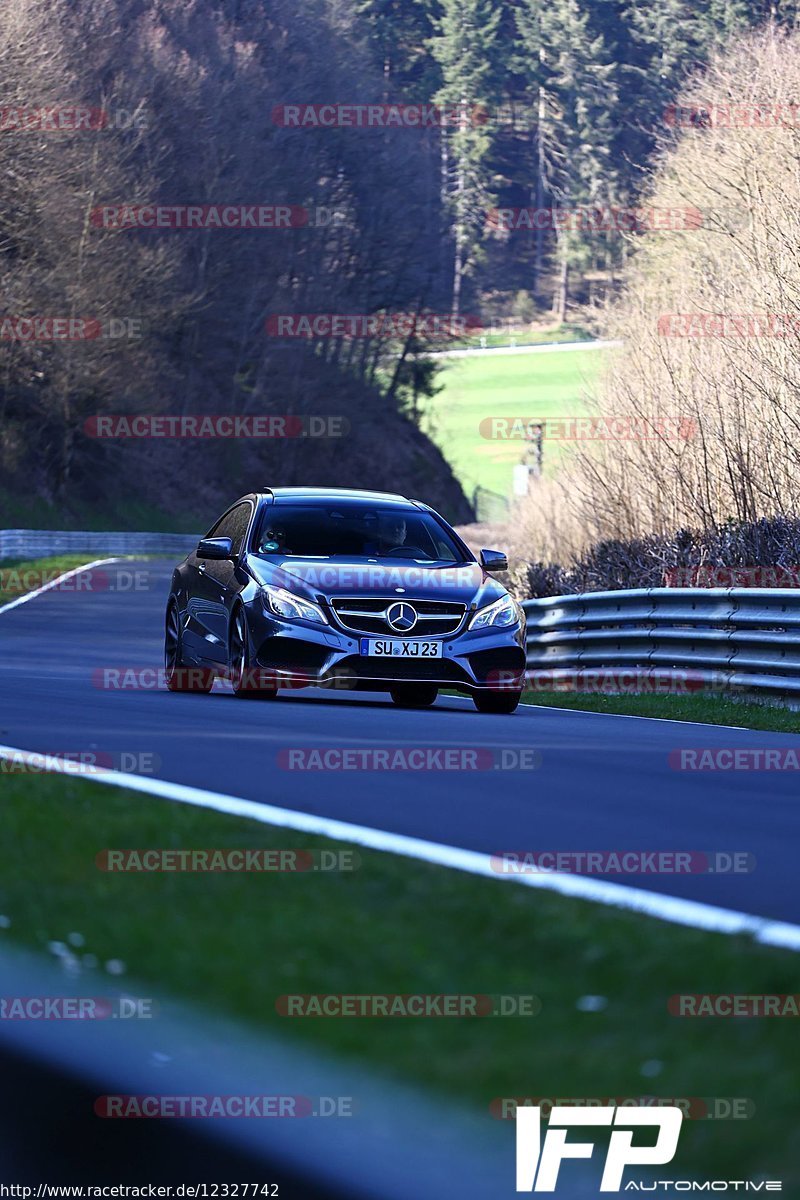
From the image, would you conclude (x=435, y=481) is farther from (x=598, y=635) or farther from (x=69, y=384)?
(x=598, y=635)

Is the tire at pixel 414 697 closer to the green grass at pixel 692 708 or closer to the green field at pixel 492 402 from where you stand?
the green grass at pixel 692 708

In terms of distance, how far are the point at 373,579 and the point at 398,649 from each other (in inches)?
22.3

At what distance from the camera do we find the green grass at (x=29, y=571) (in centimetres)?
4059

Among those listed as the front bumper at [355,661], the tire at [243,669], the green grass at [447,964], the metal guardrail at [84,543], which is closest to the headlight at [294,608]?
the front bumper at [355,661]

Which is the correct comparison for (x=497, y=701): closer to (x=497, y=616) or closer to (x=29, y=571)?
(x=497, y=616)

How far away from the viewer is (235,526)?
54.5 feet

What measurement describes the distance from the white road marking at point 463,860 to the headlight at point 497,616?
6.27m

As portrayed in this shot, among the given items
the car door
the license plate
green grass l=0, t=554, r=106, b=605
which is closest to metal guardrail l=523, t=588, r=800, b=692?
the license plate

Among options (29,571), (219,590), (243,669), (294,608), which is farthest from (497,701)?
(29,571)

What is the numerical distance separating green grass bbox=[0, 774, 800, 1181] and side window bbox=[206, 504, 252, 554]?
30.9ft

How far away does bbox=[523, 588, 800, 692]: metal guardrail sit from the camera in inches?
635

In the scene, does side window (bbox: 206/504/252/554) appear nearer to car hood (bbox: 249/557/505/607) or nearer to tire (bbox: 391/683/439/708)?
car hood (bbox: 249/557/505/607)

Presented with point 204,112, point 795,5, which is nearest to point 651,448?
point 204,112

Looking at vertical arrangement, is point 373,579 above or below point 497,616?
above
